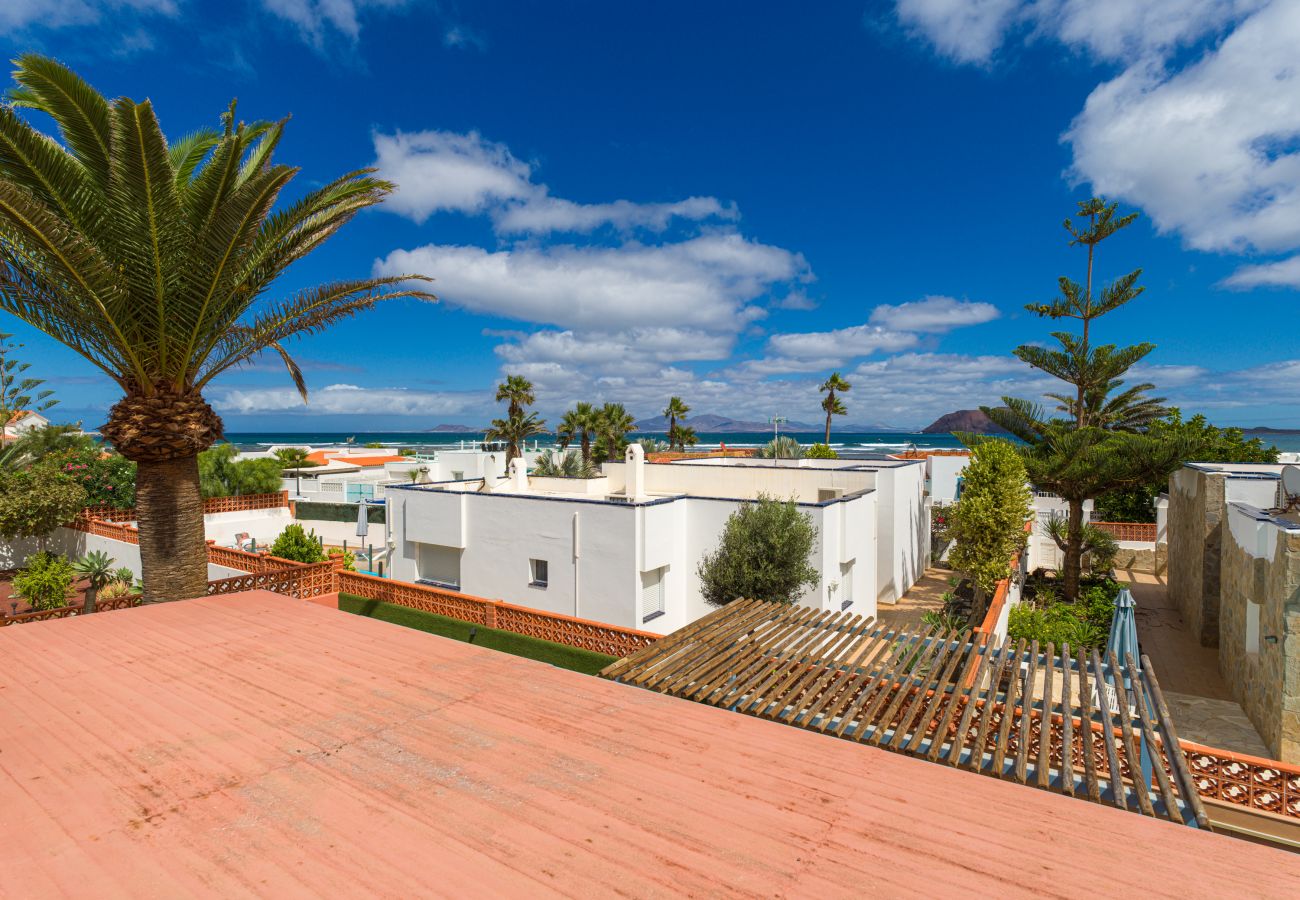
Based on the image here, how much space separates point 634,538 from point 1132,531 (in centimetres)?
1839

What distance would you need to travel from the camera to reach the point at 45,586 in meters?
16.0

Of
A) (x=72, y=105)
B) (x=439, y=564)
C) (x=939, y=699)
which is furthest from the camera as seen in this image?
(x=439, y=564)

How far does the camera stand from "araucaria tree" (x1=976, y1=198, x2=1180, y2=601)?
16.4m

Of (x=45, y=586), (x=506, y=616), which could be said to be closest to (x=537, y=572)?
(x=506, y=616)

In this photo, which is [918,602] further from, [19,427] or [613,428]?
[19,427]

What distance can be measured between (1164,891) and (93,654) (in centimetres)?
856

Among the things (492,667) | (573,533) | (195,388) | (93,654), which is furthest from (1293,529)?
(195,388)

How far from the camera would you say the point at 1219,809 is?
5551 mm

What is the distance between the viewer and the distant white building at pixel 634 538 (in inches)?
546

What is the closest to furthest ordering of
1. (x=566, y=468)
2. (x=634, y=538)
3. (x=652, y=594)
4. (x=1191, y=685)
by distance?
1. (x=1191, y=685)
2. (x=634, y=538)
3. (x=652, y=594)
4. (x=566, y=468)

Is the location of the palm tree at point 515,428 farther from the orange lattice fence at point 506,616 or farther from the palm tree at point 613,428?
the orange lattice fence at point 506,616

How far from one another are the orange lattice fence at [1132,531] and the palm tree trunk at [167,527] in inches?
976

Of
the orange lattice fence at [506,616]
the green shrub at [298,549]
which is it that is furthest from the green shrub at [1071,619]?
the green shrub at [298,549]

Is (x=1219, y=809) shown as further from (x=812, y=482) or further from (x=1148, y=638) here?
(x=812, y=482)
